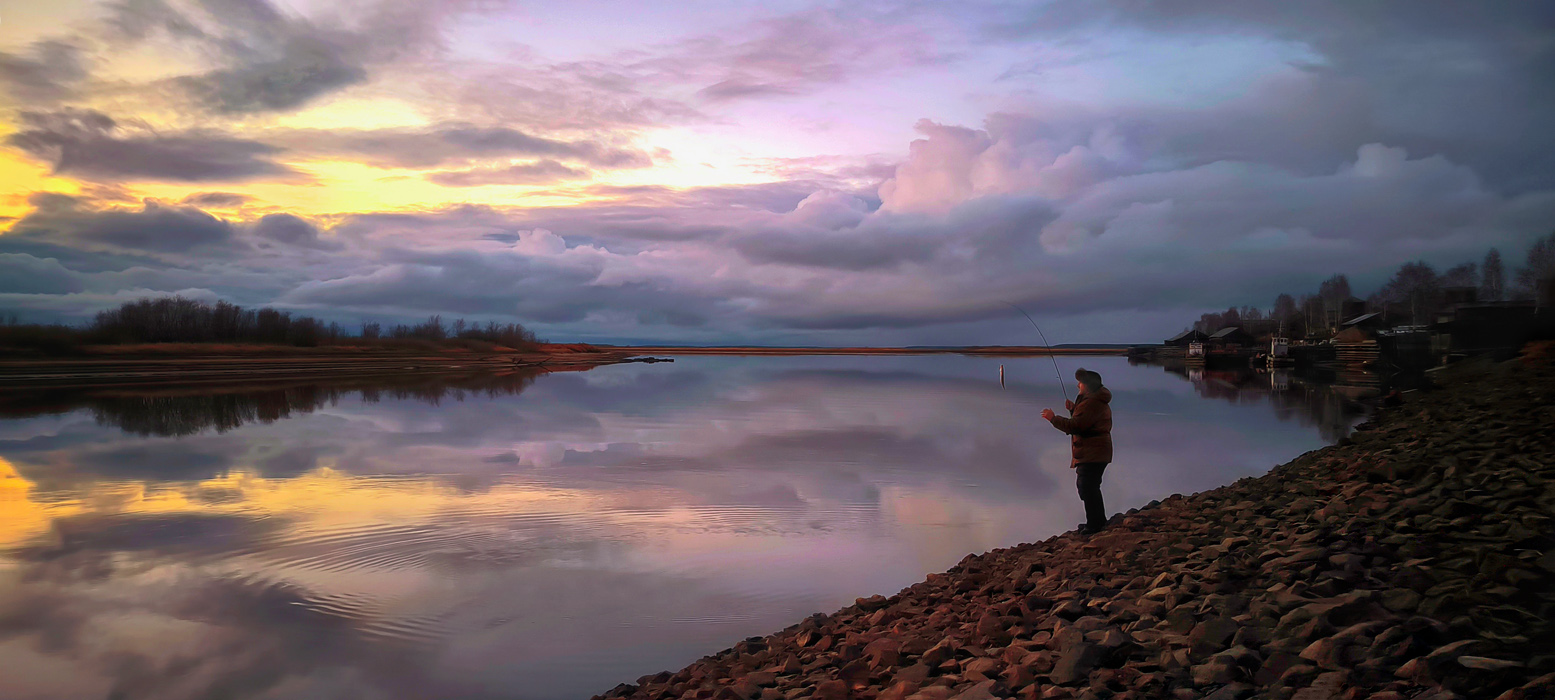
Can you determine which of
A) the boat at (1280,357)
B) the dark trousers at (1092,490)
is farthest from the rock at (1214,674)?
the boat at (1280,357)

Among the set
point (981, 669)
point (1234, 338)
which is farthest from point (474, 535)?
point (1234, 338)

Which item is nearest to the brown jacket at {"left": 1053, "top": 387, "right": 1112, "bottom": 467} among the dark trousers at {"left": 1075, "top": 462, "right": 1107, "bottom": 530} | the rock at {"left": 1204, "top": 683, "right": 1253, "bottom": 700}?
the dark trousers at {"left": 1075, "top": 462, "right": 1107, "bottom": 530}

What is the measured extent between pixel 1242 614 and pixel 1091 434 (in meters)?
4.06

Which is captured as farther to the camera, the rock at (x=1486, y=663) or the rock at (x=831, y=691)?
the rock at (x=831, y=691)

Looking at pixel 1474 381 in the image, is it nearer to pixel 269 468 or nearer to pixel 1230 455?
pixel 1230 455

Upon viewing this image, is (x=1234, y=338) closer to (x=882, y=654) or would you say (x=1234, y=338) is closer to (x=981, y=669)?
(x=882, y=654)

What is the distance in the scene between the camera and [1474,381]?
23.3 metres

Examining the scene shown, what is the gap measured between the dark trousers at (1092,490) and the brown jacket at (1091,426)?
11 cm

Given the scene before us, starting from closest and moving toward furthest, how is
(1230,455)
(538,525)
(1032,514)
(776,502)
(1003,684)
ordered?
(1003,684)
(538,525)
(1032,514)
(776,502)
(1230,455)

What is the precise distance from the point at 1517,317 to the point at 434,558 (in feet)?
142

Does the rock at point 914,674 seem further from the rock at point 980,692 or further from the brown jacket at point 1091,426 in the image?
the brown jacket at point 1091,426

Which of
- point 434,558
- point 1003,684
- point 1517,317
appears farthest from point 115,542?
point 1517,317

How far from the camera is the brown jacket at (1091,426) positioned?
28.4 feet

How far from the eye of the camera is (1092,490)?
900 cm
